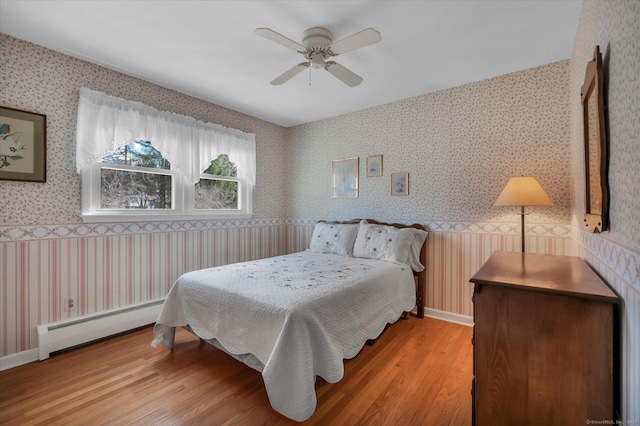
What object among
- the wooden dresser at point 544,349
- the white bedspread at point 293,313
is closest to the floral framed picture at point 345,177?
the white bedspread at point 293,313

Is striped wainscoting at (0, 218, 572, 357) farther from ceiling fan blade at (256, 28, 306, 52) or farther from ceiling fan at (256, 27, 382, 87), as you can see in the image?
ceiling fan blade at (256, 28, 306, 52)

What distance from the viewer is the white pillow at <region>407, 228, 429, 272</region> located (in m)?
2.99

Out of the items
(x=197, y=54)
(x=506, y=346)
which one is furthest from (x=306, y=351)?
(x=197, y=54)

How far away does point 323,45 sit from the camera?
204 cm

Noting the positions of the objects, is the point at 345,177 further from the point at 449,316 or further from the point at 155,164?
the point at 155,164

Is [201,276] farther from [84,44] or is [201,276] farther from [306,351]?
[84,44]

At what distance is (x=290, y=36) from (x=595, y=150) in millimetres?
2017

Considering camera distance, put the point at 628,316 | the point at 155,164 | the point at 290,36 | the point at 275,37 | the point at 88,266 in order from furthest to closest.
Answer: the point at 155,164, the point at 88,266, the point at 290,36, the point at 275,37, the point at 628,316

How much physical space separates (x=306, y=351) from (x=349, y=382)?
62cm

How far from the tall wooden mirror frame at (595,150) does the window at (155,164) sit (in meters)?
3.34

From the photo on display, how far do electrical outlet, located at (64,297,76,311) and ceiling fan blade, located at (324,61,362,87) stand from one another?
9.56 ft

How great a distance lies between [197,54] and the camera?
2.36 meters

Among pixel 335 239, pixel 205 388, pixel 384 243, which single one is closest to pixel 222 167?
pixel 335 239

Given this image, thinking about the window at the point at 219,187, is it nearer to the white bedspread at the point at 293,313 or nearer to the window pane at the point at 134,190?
the window pane at the point at 134,190
